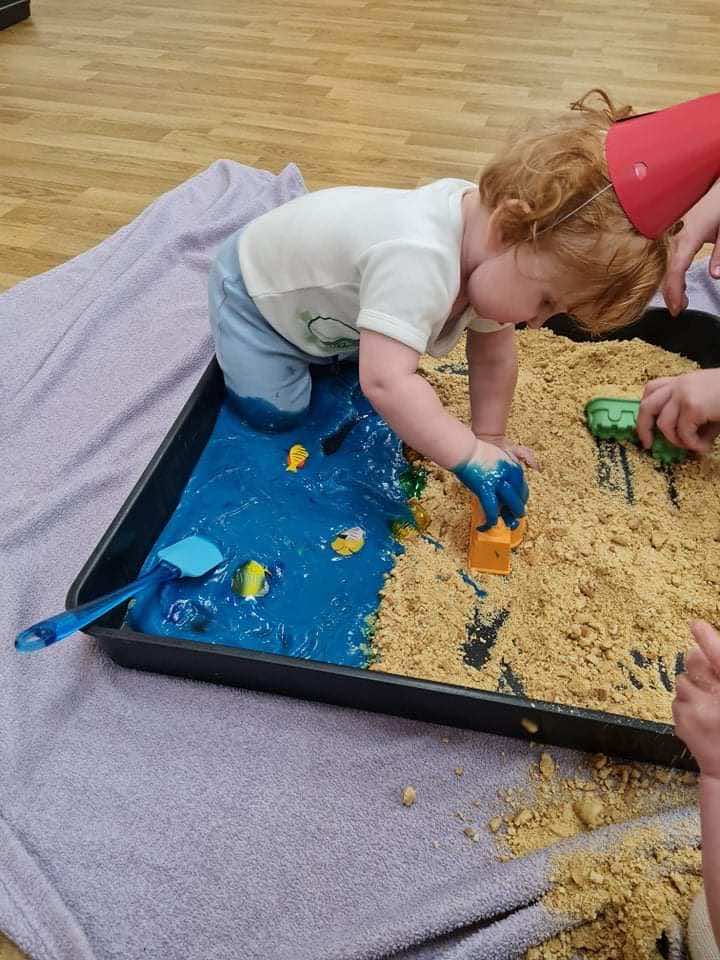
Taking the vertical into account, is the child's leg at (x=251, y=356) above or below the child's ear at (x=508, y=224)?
below

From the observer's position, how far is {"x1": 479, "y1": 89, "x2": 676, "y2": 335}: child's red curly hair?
687 mm

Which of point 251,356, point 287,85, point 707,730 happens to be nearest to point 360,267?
point 251,356

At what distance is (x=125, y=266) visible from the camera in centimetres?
140

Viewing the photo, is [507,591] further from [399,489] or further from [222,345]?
[222,345]

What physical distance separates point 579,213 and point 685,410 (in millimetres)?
381

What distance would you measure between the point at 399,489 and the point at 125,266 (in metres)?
0.73

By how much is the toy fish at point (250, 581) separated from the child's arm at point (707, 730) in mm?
475

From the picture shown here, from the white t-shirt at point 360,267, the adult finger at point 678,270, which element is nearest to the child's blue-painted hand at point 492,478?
the white t-shirt at point 360,267

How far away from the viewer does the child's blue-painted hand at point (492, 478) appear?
0.84 meters

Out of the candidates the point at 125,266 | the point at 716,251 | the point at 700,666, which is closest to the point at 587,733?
the point at 700,666

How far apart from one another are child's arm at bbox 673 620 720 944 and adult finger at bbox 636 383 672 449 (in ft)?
1.60

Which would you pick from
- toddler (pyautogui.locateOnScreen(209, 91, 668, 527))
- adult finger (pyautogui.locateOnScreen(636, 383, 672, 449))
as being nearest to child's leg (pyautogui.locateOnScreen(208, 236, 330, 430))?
toddler (pyautogui.locateOnScreen(209, 91, 668, 527))

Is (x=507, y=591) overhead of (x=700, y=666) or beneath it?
beneath

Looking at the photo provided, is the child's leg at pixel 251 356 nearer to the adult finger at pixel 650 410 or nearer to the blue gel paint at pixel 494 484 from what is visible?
the blue gel paint at pixel 494 484
